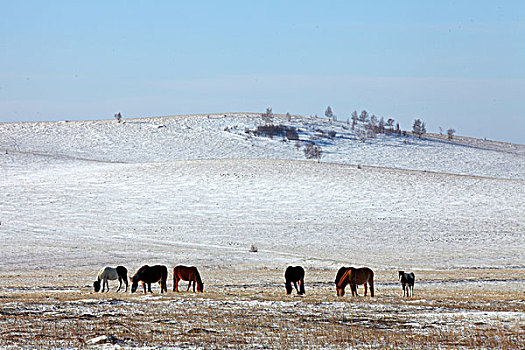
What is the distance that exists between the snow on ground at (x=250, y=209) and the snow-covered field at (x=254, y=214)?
4.9 inches

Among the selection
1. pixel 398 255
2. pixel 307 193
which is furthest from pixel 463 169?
pixel 398 255

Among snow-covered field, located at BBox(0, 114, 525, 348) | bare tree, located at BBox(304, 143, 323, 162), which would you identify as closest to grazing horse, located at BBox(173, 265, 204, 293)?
snow-covered field, located at BBox(0, 114, 525, 348)

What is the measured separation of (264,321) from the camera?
1343cm

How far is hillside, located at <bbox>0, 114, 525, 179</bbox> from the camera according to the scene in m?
83.0

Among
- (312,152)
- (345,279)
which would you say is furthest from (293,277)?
(312,152)

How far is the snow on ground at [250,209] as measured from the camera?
3644cm

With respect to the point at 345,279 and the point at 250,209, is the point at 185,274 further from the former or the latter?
the point at 250,209

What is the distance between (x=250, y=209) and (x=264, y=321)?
123 feet

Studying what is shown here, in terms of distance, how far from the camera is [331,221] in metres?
47.5

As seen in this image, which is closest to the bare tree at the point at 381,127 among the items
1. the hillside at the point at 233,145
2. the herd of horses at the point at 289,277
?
the hillside at the point at 233,145

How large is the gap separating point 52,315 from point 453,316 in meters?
8.36

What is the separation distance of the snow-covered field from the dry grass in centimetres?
63

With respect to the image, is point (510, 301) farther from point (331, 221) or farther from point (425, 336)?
point (331, 221)

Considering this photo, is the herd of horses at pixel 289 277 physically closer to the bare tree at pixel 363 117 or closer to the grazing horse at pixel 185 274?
the grazing horse at pixel 185 274
